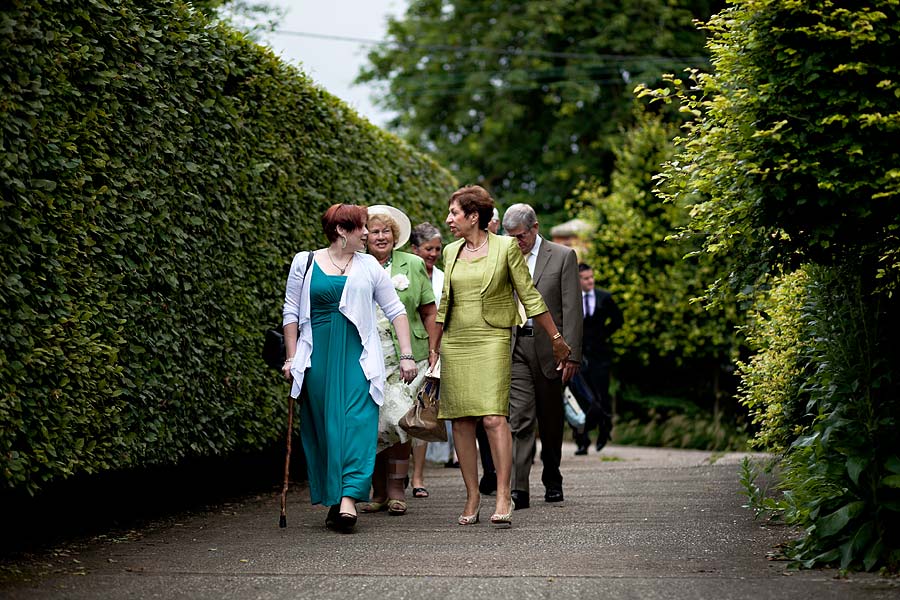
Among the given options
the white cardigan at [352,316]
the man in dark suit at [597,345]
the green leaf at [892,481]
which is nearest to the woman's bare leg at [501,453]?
the white cardigan at [352,316]

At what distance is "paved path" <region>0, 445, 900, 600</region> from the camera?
536 centimetres

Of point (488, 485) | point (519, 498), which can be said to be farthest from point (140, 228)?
point (488, 485)

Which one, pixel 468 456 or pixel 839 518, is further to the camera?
pixel 468 456

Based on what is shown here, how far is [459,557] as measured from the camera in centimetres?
632

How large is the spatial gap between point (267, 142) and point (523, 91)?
2203 centimetres

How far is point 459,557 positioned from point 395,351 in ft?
8.29

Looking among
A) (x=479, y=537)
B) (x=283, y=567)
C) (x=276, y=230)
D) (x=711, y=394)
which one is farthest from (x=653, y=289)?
(x=283, y=567)

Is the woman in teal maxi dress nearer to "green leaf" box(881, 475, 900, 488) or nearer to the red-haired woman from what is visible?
the red-haired woman

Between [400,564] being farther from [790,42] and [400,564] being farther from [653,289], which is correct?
[653,289]

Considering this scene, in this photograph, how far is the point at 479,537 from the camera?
277 inches

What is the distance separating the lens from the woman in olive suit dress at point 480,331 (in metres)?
7.50

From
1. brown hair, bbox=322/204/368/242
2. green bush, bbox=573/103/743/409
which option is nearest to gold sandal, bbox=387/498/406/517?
brown hair, bbox=322/204/368/242

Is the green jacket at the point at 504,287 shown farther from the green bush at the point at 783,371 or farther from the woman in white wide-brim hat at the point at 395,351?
the green bush at the point at 783,371

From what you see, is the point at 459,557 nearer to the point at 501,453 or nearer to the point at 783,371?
the point at 501,453
